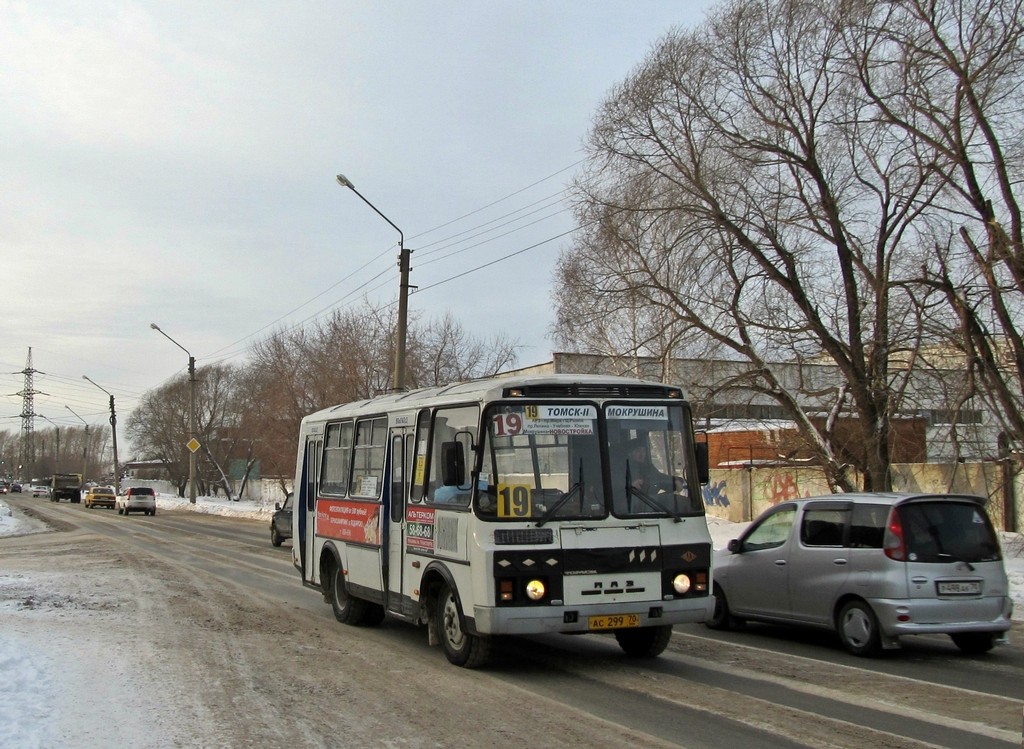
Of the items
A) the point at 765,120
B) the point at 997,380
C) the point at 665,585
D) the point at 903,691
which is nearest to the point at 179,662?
the point at 665,585

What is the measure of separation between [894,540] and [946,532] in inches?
22.8

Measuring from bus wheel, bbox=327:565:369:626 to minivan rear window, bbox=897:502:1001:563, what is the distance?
20.8 feet

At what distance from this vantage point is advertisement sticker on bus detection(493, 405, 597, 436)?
8.85m

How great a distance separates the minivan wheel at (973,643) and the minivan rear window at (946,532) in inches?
33.4

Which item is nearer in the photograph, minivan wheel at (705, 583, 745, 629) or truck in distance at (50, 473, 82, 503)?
minivan wheel at (705, 583, 745, 629)

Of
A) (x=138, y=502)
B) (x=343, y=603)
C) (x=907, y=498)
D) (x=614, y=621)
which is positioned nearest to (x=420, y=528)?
(x=614, y=621)

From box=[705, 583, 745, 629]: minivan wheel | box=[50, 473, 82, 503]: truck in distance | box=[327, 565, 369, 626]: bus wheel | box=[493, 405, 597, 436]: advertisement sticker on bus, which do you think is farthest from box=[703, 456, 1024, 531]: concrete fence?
box=[50, 473, 82, 503]: truck in distance

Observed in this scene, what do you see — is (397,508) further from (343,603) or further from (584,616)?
(584,616)

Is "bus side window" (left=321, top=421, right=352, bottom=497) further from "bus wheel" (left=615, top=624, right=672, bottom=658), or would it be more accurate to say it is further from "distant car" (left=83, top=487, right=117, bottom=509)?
"distant car" (left=83, top=487, right=117, bottom=509)

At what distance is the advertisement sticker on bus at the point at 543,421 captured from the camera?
Answer: 29.0 ft

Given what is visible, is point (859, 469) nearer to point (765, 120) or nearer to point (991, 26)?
point (765, 120)

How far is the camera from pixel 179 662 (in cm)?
949

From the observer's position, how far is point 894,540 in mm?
9625

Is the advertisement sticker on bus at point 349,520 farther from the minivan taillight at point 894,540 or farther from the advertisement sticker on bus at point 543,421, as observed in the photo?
the minivan taillight at point 894,540
